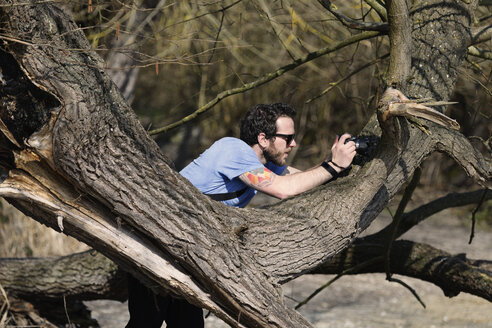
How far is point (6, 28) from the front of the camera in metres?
2.57

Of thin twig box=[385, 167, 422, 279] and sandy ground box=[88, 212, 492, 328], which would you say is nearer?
thin twig box=[385, 167, 422, 279]

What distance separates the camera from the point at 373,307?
702 centimetres

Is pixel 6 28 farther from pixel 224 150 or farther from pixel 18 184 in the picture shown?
pixel 224 150

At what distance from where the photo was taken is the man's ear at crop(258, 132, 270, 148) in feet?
11.9

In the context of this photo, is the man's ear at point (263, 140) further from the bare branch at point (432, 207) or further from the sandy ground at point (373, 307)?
the sandy ground at point (373, 307)

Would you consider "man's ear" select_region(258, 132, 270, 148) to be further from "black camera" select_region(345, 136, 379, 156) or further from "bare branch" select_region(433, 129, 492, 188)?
"bare branch" select_region(433, 129, 492, 188)

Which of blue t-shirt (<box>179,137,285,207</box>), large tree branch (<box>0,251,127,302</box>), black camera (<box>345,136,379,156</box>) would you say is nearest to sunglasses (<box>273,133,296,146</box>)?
blue t-shirt (<box>179,137,285,207</box>)

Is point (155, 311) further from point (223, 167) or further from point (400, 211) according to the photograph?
point (400, 211)

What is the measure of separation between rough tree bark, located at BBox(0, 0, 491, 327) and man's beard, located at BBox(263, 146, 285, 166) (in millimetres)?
436

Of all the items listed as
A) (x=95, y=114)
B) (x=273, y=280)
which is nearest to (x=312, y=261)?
(x=273, y=280)

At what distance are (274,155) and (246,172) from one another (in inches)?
15.1

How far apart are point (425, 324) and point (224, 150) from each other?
375cm

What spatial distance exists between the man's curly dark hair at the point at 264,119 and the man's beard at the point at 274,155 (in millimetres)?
76

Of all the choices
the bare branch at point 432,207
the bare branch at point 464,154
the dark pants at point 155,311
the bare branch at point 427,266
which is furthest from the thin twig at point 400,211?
the dark pants at point 155,311
